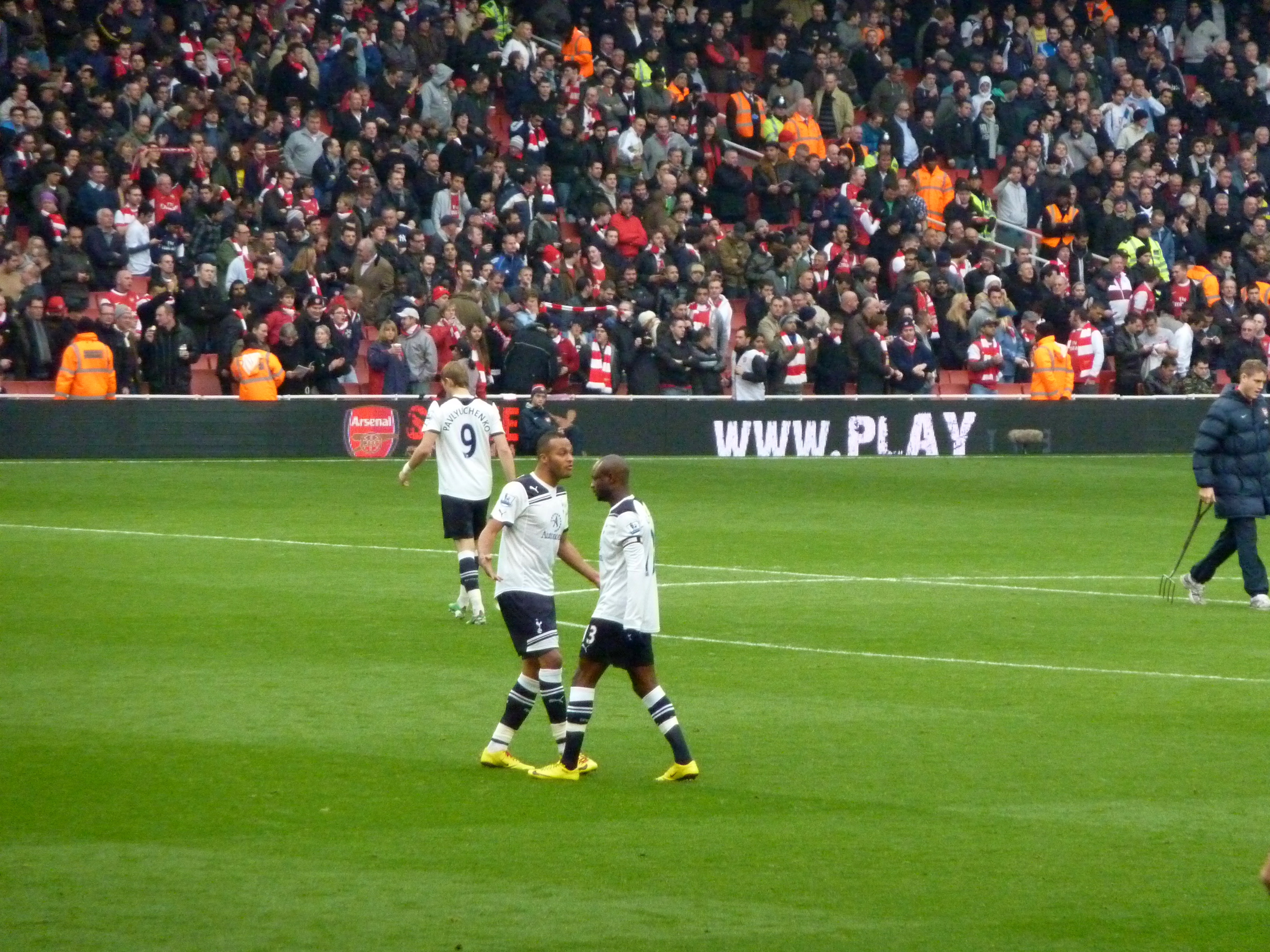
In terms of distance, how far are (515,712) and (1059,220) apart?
94.6 ft

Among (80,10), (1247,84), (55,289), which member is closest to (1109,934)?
(55,289)

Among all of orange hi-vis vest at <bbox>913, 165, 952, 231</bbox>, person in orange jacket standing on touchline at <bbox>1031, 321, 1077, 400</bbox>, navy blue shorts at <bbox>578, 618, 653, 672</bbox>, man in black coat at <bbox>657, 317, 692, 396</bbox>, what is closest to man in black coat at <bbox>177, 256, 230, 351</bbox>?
man in black coat at <bbox>657, 317, 692, 396</bbox>

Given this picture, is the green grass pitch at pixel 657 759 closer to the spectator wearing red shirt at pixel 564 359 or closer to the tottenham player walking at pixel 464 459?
the tottenham player walking at pixel 464 459

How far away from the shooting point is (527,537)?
1075cm

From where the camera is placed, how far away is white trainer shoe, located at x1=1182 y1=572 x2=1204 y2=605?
56.6 feet

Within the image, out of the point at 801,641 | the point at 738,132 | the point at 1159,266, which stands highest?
→ the point at 738,132

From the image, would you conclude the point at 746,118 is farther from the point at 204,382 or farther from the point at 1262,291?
the point at 204,382

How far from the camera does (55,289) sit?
1126 inches

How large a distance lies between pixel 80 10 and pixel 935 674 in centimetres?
2257

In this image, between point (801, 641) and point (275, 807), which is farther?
point (801, 641)

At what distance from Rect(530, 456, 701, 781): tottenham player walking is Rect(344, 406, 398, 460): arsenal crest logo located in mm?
19608

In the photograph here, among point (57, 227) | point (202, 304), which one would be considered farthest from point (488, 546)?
Result: point (57, 227)

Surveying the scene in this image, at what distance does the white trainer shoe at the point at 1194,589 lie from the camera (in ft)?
56.6

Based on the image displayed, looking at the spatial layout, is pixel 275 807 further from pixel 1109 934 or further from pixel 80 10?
pixel 80 10
